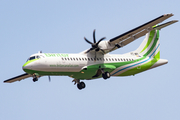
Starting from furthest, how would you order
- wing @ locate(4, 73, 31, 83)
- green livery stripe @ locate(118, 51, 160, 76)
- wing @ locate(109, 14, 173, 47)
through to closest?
wing @ locate(4, 73, 31, 83), green livery stripe @ locate(118, 51, 160, 76), wing @ locate(109, 14, 173, 47)

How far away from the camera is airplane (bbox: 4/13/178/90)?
1099 inches

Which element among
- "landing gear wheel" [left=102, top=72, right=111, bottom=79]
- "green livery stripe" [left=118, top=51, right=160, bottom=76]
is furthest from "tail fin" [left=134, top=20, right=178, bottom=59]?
"landing gear wheel" [left=102, top=72, right=111, bottom=79]

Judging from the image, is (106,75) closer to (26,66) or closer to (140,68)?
(140,68)

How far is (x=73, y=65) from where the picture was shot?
28.8 metres

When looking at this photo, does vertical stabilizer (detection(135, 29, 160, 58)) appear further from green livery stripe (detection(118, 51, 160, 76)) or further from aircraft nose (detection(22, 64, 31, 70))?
aircraft nose (detection(22, 64, 31, 70))

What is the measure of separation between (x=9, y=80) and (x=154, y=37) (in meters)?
12.7

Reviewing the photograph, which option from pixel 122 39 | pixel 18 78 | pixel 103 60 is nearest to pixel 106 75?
pixel 103 60

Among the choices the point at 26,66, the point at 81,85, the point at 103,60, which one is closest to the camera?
the point at 26,66

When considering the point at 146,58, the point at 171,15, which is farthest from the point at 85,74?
the point at 171,15

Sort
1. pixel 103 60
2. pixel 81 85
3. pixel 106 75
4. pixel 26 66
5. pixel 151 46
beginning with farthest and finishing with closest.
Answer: pixel 151 46, pixel 81 85, pixel 103 60, pixel 106 75, pixel 26 66

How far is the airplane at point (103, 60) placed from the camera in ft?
91.6

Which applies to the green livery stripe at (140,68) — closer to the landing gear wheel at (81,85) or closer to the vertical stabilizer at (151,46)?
the vertical stabilizer at (151,46)

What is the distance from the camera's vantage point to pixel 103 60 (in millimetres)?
30297

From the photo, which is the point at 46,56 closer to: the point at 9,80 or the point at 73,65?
the point at 73,65
